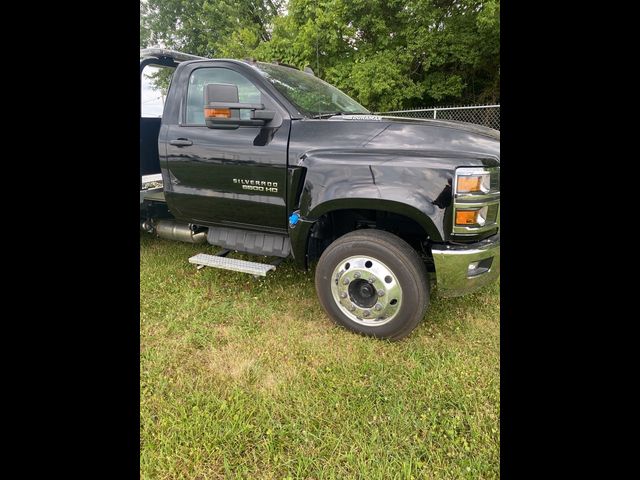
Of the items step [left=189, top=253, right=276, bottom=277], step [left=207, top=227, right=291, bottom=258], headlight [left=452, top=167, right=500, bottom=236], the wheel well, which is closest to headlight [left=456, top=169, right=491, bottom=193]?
headlight [left=452, top=167, right=500, bottom=236]

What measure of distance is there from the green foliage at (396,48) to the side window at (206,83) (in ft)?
32.7

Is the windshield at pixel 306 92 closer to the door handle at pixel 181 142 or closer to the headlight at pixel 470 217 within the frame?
the door handle at pixel 181 142

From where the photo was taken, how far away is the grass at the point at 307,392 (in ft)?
6.48

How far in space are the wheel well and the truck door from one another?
318mm

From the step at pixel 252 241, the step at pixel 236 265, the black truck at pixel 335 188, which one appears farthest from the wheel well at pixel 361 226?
the step at pixel 236 265

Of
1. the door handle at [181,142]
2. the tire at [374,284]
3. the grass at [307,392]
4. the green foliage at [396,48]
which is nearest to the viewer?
the grass at [307,392]

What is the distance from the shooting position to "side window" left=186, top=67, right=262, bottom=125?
3469mm

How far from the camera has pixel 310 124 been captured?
3154 mm

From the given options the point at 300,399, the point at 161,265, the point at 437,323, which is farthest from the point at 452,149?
the point at 161,265

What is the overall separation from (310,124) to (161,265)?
8.09ft

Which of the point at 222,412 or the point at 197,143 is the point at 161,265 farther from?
the point at 222,412

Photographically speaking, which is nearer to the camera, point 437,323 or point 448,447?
point 448,447

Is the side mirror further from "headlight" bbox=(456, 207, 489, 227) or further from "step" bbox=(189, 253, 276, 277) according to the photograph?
"headlight" bbox=(456, 207, 489, 227)

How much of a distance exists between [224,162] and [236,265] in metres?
0.91
